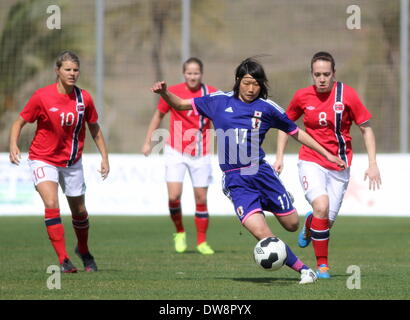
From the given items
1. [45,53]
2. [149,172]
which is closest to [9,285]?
[149,172]

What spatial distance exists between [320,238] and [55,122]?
2989 mm

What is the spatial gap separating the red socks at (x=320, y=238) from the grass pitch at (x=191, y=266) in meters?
0.26

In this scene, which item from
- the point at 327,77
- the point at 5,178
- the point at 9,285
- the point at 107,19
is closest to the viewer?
the point at 9,285

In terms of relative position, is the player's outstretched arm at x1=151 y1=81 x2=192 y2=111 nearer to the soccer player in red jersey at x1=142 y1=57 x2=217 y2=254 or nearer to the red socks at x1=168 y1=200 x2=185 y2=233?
the soccer player in red jersey at x1=142 y1=57 x2=217 y2=254

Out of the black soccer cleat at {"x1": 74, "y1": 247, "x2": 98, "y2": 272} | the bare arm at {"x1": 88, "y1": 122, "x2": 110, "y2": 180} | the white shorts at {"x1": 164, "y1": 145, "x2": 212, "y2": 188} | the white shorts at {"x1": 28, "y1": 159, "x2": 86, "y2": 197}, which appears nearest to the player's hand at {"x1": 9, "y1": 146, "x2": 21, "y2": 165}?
the white shorts at {"x1": 28, "y1": 159, "x2": 86, "y2": 197}

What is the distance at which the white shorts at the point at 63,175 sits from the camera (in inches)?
401

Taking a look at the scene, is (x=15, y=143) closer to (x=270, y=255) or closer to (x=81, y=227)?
(x=81, y=227)

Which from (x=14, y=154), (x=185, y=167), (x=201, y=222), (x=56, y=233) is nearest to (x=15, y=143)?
(x=14, y=154)

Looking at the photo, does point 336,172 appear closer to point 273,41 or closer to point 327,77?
point 327,77

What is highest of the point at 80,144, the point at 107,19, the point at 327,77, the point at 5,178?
the point at 107,19

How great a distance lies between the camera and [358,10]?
21234 millimetres

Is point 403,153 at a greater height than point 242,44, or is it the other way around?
point 242,44

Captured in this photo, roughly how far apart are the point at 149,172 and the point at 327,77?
10.4 m

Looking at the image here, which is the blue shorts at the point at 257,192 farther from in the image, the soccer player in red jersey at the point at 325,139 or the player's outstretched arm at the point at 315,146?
the soccer player in red jersey at the point at 325,139
